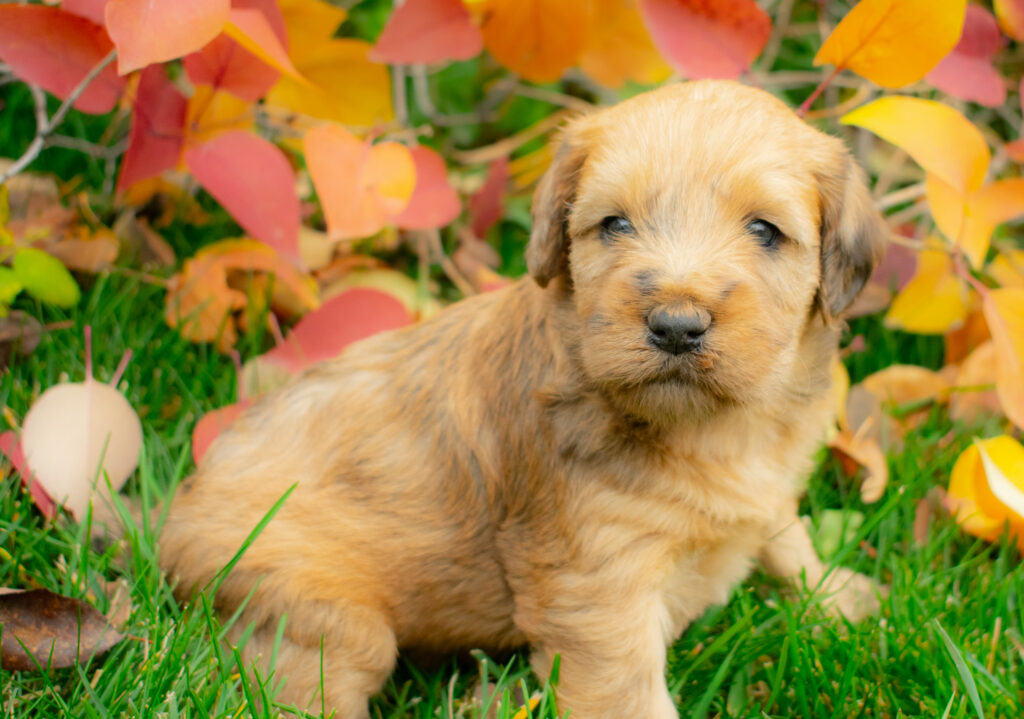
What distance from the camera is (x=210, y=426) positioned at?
350 cm

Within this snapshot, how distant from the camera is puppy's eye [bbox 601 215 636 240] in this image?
2545 mm

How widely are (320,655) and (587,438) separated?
38.0 inches

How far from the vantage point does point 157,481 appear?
3531mm

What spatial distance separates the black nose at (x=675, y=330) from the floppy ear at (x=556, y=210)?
1.59 feet

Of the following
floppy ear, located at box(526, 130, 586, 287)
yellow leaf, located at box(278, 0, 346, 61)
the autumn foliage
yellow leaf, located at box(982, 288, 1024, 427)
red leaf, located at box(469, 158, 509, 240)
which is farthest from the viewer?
red leaf, located at box(469, 158, 509, 240)

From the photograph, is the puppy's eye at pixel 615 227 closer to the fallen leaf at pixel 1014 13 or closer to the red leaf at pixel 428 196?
the red leaf at pixel 428 196

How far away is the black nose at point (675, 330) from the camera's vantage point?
224cm

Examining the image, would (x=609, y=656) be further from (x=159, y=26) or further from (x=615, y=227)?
(x=159, y=26)

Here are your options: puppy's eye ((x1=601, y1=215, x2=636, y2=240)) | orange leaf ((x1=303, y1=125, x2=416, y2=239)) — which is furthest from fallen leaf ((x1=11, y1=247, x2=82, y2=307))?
puppy's eye ((x1=601, y1=215, x2=636, y2=240))

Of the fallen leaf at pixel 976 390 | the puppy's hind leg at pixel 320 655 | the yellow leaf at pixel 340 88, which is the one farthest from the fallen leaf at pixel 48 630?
the fallen leaf at pixel 976 390

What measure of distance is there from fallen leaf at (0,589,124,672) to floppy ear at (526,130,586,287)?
160 cm

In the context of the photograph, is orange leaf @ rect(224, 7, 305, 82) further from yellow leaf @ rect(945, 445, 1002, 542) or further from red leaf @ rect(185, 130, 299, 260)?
yellow leaf @ rect(945, 445, 1002, 542)

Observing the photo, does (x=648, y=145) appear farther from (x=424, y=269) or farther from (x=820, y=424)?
(x=424, y=269)

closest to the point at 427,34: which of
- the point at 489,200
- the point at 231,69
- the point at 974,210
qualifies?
the point at 231,69
